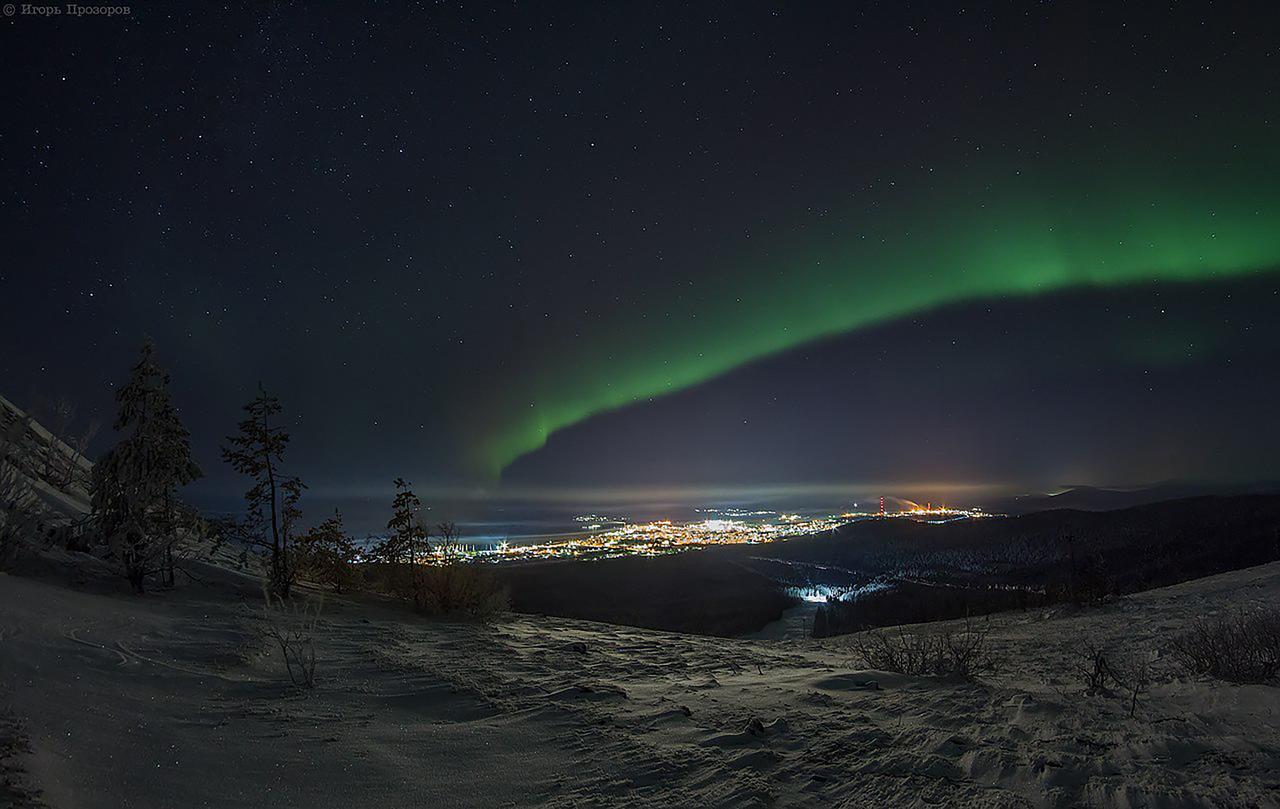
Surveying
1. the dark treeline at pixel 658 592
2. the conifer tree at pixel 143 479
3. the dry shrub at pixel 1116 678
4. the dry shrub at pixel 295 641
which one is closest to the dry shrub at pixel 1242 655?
the dry shrub at pixel 1116 678

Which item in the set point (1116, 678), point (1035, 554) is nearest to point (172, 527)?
point (1116, 678)

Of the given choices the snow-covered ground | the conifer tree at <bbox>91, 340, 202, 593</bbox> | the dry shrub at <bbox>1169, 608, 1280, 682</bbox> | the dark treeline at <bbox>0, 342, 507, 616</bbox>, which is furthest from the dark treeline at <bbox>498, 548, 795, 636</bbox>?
the dry shrub at <bbox>1169, 608, 1280, 682</bbox>

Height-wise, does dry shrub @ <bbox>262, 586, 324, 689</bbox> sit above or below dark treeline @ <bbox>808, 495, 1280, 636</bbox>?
above

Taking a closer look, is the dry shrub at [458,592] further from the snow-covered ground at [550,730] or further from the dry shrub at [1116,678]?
the dry shrub at [1116,678]

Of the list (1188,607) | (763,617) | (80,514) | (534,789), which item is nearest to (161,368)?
(80,514)

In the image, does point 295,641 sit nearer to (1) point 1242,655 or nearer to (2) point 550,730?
(2) point 550,730

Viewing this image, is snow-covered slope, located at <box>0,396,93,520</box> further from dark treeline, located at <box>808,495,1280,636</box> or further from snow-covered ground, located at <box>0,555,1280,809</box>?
dark treeline, located at <box>808,495,1280,636</box>
